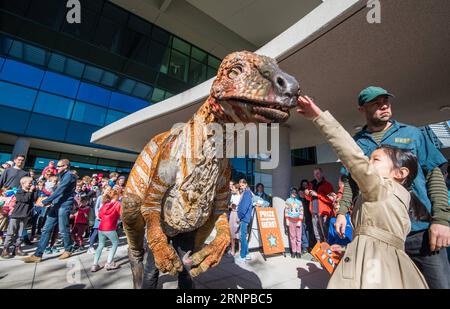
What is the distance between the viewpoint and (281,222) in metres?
5.89

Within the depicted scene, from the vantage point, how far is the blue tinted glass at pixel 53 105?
39.8ft

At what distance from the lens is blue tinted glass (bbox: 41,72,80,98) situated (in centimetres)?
1273

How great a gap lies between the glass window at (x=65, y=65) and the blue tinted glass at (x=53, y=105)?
1905 millimetres

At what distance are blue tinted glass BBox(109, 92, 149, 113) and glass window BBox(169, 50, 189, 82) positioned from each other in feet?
12.3

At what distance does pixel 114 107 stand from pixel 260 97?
15993mm

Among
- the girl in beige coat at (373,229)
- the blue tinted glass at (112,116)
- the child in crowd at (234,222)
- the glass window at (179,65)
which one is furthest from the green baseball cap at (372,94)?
the glass window at (179,65)

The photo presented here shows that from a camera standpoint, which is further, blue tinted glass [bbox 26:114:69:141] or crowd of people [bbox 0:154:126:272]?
blue tinted glass [bbox 26:114:69:141]

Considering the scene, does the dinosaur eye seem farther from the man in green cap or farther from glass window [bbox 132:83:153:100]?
glass window [bbox 132:83:153:100]

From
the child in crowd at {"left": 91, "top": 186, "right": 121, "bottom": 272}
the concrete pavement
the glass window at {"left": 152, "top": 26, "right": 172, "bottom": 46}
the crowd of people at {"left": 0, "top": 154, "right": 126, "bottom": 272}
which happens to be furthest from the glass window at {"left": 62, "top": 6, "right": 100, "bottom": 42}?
the concrete pavement

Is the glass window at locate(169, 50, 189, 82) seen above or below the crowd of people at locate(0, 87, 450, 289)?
above
